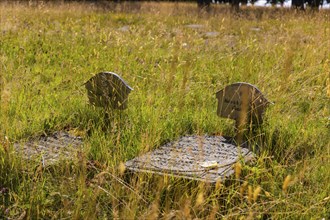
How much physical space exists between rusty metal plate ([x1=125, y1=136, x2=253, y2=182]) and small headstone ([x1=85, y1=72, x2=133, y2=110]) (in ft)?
1.73

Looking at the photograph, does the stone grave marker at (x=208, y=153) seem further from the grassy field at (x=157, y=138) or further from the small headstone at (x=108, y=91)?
the small headstone at (x=108, y=91)

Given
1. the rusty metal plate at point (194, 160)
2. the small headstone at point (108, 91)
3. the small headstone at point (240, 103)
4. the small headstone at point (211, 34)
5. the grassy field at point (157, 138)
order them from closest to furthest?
the grassy field at point (157, 138) → the rusty metal plate at point (194, 160) → the small headstone at point (240, 103) → the small headstone at point (108, 91) → the small headstone at point (211, 34)

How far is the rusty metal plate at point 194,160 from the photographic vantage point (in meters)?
2.69

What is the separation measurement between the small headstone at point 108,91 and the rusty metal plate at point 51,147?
0.37 meters

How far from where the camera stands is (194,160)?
2.84 m

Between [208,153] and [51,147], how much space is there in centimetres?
94

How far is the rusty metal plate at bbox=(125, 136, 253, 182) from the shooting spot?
2.69m

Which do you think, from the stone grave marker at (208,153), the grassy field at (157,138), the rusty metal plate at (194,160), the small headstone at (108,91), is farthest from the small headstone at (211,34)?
the rusty metal plate at (194,160)

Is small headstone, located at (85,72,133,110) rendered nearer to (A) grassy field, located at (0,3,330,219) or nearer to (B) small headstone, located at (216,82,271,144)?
A: (A) grassy field, located at (0,3,330,219)

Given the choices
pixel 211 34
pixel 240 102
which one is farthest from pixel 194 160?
pixel 211 34

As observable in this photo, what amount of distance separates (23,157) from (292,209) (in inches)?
56.5

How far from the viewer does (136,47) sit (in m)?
6.62

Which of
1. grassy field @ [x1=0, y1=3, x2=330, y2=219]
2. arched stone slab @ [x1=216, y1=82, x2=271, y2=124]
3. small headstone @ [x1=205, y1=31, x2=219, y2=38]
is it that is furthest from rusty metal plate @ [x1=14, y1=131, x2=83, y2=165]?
small headstone @ [x1=205, y1=31, x2=219, y2=38]

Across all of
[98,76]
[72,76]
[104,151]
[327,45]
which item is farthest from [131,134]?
[327,45]
